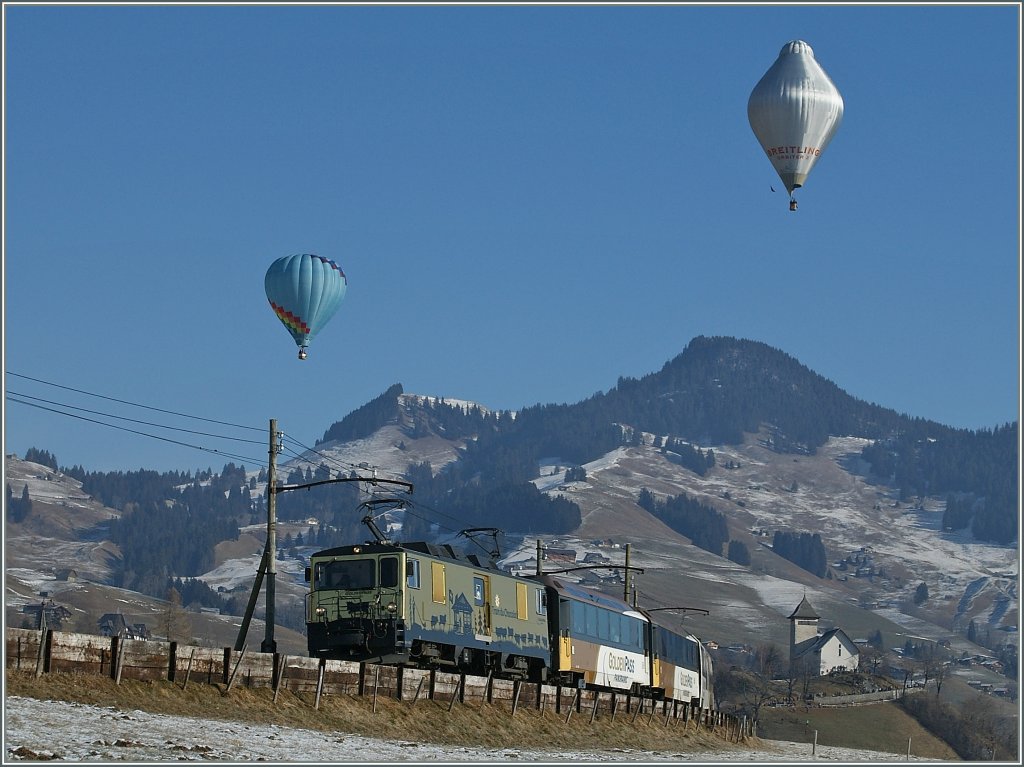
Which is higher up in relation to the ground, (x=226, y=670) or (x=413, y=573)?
(x=413, y=573)

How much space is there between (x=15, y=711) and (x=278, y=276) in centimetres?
4695

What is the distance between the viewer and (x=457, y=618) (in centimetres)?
5081

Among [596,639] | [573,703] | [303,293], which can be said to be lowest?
[573,703]

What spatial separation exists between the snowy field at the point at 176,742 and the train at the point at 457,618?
8.70 meters

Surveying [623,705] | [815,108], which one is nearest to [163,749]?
[623,705]

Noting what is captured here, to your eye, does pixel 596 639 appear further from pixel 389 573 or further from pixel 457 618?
pixel 389 573

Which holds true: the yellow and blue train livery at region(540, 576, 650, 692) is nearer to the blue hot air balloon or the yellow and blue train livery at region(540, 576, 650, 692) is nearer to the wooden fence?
the wooden fence

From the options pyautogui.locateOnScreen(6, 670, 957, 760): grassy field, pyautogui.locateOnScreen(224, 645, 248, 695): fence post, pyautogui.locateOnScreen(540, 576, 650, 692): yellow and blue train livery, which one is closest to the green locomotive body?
pyautogui.locateOnScreen(6, 670, 957, 760): grassy field

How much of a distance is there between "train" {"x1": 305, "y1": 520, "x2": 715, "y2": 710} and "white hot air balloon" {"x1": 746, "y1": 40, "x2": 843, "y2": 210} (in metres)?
27.2

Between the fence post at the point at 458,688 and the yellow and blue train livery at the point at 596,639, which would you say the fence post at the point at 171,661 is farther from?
the yellow and blue train livery at the point at 596,639

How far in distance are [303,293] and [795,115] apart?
26.1 m

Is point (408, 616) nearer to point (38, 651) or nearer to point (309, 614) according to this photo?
point (309, 614)

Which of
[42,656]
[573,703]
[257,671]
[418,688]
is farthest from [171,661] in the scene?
[573,703]

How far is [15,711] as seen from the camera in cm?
3234
